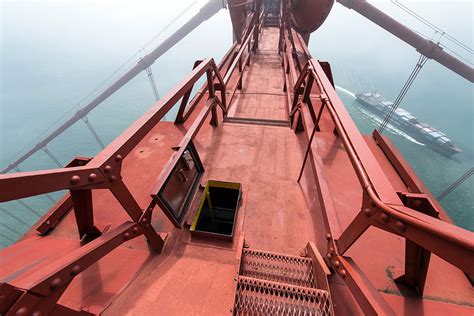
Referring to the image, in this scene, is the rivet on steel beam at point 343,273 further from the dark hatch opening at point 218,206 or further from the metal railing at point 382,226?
the dark hatch opening at point 218,206

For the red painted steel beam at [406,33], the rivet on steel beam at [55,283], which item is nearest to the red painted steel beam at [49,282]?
the rivet on steel beam at [55,283]

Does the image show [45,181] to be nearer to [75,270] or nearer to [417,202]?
[75,270]

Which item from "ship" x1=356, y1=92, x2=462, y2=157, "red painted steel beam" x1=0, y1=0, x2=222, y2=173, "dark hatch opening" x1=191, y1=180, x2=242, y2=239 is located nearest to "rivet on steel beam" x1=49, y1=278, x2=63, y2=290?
"dark hatch opening" x1=191, y1=180, x2=242, y2=239

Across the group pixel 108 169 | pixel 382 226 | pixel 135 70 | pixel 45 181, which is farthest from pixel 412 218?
pixel 135 70

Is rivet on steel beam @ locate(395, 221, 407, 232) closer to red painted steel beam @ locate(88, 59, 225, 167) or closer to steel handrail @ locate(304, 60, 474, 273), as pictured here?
steel handrail @ locate(304, 60, 474, 273)

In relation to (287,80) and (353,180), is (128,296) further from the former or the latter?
(287,80)

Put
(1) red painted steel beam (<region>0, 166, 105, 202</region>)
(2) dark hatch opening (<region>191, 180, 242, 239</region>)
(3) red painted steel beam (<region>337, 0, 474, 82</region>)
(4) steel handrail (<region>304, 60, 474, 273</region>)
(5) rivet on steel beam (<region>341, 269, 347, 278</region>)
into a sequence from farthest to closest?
(3) red painted steel beam (<region>337, 0, 474, 82</region>)
(2) dark hatch opening (<region>191, 180, 242, 239</region>)
(5) rivet on steel beam (<region>341, 269, 347, 278</region>)
(1) red painted steel beam (<region>0, 166, 105, 202</region>)
(4) steel handrail (<region>304, 60, 474, 273</region>)
